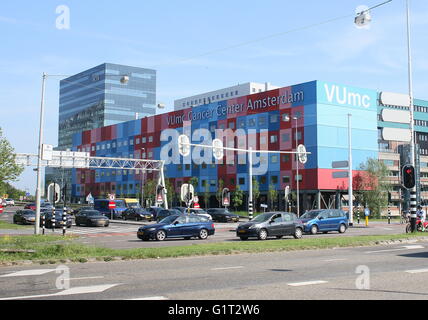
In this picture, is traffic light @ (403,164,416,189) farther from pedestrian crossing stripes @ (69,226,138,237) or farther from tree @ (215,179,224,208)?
tree @ (215,179,224,208)

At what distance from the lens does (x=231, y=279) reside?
11500mm

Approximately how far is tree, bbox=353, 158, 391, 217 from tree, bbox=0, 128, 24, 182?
47.7 metres

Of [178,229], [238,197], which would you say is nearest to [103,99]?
[238,197]

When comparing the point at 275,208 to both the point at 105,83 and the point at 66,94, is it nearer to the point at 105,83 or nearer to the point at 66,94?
the point at 105,83

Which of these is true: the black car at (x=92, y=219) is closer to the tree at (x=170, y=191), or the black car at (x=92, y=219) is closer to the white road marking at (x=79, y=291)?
the white road marking at (x=79, y=291)

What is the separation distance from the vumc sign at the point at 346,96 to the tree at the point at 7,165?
1754 inches

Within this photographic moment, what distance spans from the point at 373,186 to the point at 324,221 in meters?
40.1

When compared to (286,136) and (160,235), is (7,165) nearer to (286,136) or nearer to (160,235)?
(160,235)

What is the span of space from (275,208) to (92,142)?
193 ft

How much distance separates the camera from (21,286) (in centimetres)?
1052

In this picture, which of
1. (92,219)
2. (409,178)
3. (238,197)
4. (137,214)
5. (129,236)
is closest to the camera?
(409,178)

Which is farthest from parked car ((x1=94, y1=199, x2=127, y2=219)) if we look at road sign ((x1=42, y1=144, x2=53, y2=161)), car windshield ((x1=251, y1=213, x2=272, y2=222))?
car windshield ((x1=251, y1=213, x2=272, y2=222))

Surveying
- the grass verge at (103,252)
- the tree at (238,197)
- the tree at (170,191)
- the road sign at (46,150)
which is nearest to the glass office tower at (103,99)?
the tree at (170,191)

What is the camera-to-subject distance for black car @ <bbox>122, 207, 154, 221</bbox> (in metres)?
55.6
